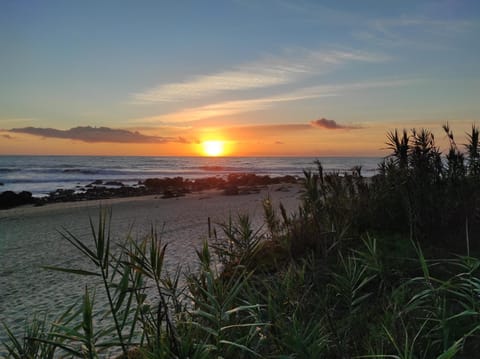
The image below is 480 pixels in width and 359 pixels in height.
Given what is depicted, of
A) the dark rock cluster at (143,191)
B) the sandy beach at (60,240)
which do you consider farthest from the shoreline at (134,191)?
the sandy beach at (60,240)

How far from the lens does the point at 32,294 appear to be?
24.1 ft

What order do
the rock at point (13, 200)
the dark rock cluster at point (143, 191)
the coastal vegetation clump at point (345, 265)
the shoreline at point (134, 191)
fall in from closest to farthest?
the coastal vegetation clump at point (345, 265)
the rock at point (13, 200)
the shoreline at point (134, 191)
the dark rock cluster at point (143, 191)

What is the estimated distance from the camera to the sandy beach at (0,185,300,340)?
7.05 metres

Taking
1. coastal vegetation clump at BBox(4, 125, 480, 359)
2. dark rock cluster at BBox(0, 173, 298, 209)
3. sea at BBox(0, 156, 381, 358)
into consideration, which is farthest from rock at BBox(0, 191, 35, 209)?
coastal vegetation clump at BBox(4, 125, 480, 359)

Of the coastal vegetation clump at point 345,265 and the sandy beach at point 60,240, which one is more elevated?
the coastal vegetation clump at point 345,265

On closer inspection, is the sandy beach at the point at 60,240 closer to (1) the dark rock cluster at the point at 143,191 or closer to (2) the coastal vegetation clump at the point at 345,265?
(2) the coastal vegetation clump at the point at 345,265

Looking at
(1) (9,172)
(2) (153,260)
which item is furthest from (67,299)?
(1) (9,172)

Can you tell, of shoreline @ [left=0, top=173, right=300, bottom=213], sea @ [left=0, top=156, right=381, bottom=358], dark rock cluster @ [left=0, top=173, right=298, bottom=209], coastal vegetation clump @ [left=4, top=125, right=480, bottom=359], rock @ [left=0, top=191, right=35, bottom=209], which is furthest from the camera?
dark rock cluster @ [left=0, top=173, right=298, bottom=209]

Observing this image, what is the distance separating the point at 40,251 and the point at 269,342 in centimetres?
943

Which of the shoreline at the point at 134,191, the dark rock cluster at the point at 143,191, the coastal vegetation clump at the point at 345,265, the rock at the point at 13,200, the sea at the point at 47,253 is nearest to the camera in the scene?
the coastal vegetation clump at the point at 345,265

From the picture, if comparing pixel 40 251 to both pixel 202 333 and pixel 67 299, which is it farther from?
pixel 202 333

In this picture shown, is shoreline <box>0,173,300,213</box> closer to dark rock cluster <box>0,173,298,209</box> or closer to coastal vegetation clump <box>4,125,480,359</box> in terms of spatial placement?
dark rock cluster <box>0,173,298,209</box>

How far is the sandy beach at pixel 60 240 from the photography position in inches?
278

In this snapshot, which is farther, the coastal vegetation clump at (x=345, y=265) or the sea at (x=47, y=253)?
the sea at (x=47, y=253)
